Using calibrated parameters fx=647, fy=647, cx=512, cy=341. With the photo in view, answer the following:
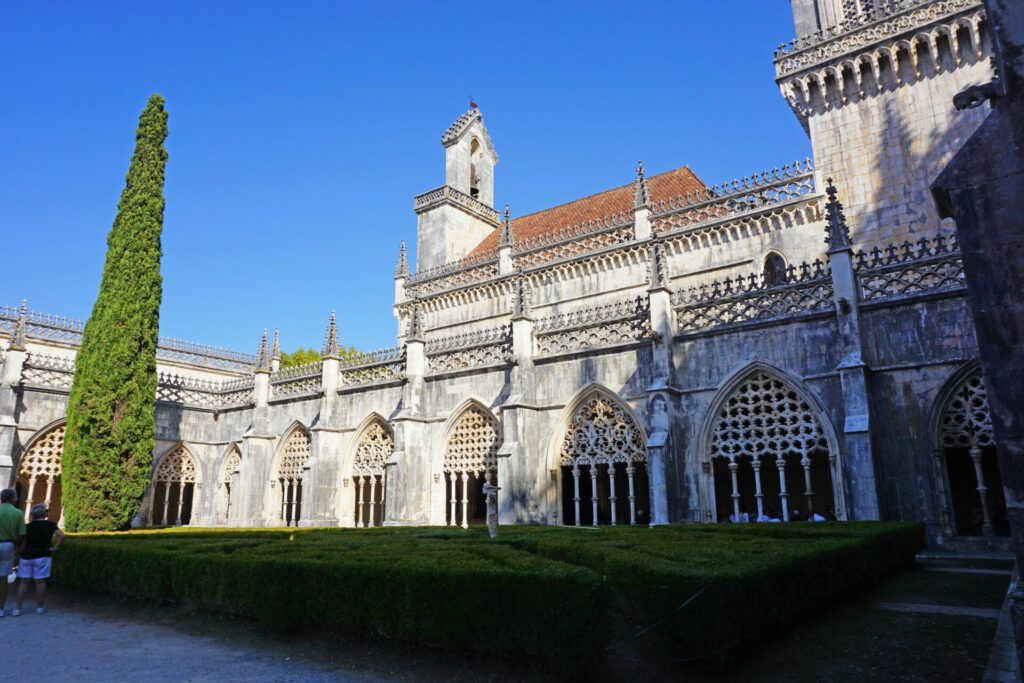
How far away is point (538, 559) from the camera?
5914 millimetres

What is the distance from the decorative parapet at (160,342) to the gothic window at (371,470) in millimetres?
16398

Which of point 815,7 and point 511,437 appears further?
point 815,7

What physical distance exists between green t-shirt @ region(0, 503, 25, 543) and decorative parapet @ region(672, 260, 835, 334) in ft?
42.2

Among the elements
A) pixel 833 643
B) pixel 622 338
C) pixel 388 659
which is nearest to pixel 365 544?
pixel 388 659

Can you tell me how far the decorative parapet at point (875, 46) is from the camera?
66.4 feet

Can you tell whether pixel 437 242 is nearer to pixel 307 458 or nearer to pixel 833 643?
pixel 307 458

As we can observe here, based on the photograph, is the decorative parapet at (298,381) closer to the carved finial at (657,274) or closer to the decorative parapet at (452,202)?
the carved finial at (657,274)

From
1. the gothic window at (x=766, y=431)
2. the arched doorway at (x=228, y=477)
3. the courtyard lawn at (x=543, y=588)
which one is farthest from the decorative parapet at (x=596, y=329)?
the arched doorway at (x=228, y=477)

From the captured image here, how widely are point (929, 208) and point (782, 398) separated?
1101 cm

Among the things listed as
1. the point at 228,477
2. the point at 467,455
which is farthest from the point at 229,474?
the point at 467,455

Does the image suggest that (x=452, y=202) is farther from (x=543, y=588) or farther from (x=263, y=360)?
(x=543, y=588)

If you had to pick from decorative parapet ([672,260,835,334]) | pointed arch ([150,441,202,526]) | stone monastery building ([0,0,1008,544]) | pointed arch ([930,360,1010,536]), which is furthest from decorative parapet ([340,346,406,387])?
pointed arch ([930,360,1010,536])

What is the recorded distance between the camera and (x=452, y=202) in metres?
34.0

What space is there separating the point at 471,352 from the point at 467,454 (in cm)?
295
